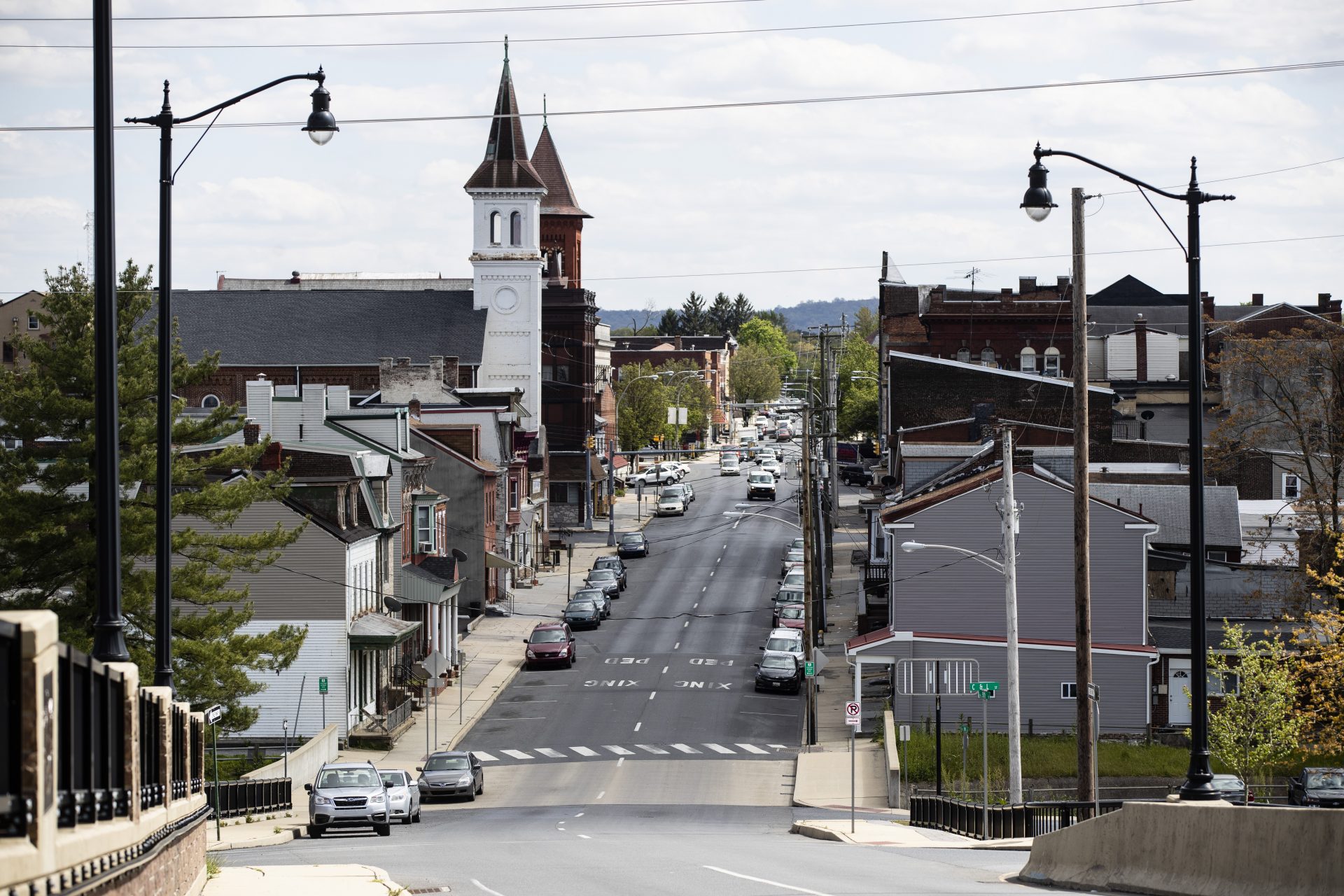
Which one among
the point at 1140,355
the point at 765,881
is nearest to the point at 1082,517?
the point at 765,881

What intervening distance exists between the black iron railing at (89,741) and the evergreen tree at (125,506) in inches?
963

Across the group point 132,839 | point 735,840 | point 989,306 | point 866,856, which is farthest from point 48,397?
point 989,306

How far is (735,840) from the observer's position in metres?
29.2

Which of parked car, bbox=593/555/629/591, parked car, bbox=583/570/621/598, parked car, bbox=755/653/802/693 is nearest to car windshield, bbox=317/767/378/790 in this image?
parked car, bbox=755/653/802/693

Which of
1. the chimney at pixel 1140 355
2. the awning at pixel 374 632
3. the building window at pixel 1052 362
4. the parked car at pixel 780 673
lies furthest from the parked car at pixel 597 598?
the chimney at pixel 1140 355

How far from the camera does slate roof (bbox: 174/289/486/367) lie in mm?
104625

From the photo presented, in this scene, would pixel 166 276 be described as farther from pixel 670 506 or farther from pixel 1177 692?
pixel 670 506

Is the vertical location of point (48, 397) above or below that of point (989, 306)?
below

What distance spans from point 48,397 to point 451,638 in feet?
91.8

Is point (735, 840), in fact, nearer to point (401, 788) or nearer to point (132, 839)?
point (401, 788)

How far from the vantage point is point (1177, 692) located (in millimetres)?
49844

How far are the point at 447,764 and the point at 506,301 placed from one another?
221ft

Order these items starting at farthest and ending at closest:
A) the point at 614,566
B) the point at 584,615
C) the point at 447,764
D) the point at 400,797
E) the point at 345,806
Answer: the point at 614,566 → the point at 584,615 → the point at 447,764 → the point at 400,797 → the point at 345,806

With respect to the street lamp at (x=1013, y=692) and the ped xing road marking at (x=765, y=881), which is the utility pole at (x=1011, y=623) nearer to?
the street lamp at (x=1013, y=692)
